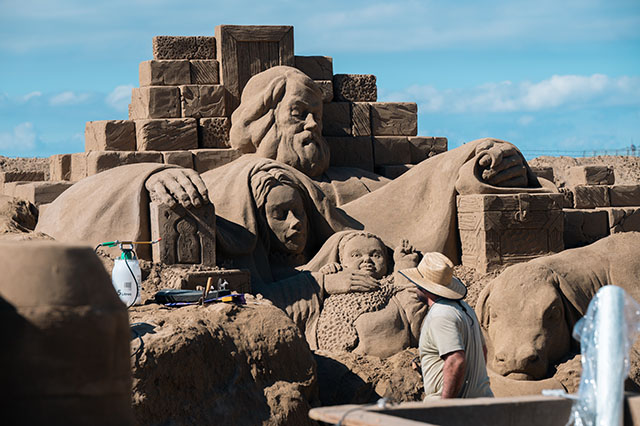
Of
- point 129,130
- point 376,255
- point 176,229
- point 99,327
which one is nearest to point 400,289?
point 376,255

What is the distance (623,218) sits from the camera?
10.5 meters

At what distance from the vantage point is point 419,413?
3.19 m

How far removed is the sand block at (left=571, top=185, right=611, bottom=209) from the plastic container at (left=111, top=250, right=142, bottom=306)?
624 centimetres

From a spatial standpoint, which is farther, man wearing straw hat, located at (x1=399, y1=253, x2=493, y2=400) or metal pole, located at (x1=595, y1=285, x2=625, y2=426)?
man wearing straw hat, located at (x1=399, y1=253, x2=493, y2=400)

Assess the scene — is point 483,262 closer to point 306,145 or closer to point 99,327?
point 306,145

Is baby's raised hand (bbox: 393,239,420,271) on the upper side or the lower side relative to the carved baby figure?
upper

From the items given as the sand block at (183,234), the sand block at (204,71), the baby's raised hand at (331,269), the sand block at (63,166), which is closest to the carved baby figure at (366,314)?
the baby's raised hand at (331,269)

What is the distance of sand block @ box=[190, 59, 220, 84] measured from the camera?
10484 millimetres

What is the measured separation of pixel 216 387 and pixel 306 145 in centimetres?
450

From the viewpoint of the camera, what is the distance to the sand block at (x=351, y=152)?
10.6 m

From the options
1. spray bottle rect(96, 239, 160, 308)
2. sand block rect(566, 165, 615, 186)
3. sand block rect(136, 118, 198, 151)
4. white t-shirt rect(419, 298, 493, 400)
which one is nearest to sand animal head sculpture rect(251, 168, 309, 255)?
sand block rect(136, 118, 198, 151)

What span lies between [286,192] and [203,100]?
2.24m

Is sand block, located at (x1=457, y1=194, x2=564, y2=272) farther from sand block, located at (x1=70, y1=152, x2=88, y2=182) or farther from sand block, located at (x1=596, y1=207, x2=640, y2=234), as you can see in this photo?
sand block, located at (x1=70, y1=152, x2=88, y2=182)

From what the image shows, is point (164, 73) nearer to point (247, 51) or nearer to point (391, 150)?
point (247, 51)
